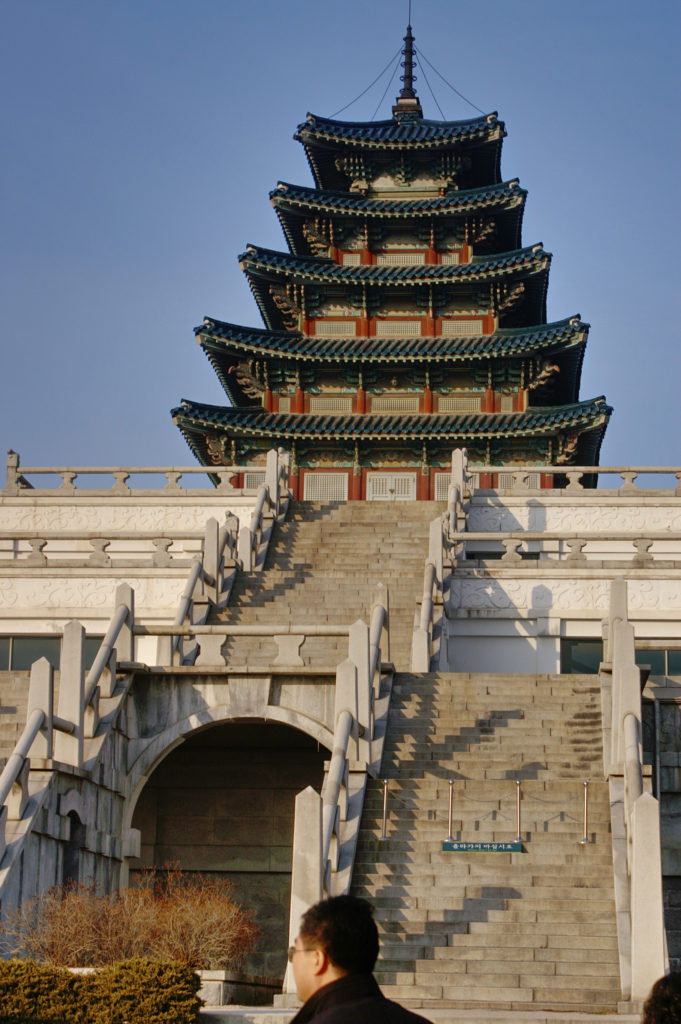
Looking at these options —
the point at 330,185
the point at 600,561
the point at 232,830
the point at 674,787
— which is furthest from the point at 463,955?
the point at 330,185

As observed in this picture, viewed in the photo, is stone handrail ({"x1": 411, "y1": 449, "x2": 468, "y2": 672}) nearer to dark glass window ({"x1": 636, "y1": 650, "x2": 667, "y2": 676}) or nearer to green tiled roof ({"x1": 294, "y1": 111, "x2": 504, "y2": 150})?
dark glass window ({"x1": 636, "y1": 650, "x2": 667, "y2": 676})

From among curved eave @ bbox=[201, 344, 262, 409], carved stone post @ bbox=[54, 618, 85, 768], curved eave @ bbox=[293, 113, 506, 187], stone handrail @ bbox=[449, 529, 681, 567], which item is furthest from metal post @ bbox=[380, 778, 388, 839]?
curved eave @ bbox=[293, 113, 506, 187]

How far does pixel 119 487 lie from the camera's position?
36.7m

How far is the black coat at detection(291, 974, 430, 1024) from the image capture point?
19.5ft

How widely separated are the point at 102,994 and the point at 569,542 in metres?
19.9

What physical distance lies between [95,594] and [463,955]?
1522 centimetres

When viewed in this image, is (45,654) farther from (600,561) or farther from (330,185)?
(330,185)

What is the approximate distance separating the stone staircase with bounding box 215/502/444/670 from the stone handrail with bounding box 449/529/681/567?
112 cm

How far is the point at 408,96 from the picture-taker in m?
52.6

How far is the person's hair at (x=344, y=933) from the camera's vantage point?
246 inches

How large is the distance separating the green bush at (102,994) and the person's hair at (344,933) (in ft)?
22.8

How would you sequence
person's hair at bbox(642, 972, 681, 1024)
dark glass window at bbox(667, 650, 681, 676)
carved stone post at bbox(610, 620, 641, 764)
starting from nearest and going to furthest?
person's hair at bbox(642, 972, 681, 1024) → carved stone post at bbox(610, 620, 641, 764) → dark glass window at bbox(667, 650, 681, 676)

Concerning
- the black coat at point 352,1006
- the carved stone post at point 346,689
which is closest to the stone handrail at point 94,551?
the carved stone post at point 346,689

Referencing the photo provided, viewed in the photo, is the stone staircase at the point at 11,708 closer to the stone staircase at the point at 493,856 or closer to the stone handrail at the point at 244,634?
the stone handrail at the point at 244,634
